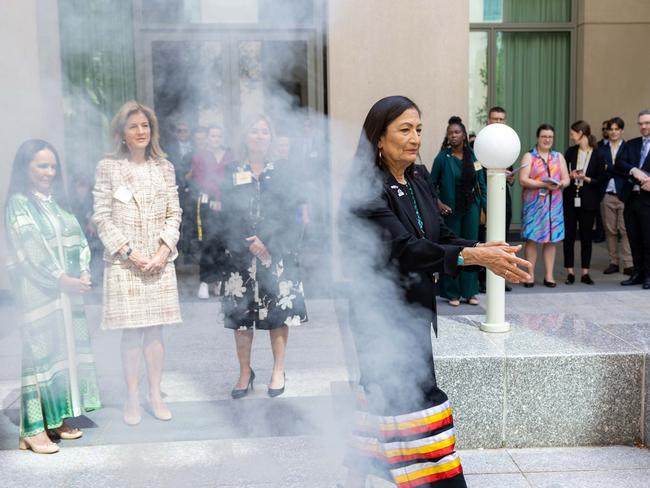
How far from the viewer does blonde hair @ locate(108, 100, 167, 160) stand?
155 inches

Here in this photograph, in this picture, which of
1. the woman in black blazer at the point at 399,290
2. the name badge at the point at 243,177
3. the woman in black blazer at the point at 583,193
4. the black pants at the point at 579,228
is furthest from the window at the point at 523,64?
the woman in black blazer at the point at 399,290

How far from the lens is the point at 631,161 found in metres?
7.58

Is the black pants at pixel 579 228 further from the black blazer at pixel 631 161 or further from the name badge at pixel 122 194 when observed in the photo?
the name badge at pixel 122 194

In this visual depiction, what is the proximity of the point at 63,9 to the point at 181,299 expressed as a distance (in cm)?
460

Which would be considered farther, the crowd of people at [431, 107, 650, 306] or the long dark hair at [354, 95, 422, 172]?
the crowd of people at [431, 107, 650, 306]

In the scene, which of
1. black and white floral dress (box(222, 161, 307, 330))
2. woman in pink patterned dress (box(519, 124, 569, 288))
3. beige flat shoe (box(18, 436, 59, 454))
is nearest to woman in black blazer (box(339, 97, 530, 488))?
black and white floral dress (box(222, 161, 307, 330))

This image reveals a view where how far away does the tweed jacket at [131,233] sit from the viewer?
4082 millimetres

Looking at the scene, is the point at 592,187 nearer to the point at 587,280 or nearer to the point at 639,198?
the point at 639,198

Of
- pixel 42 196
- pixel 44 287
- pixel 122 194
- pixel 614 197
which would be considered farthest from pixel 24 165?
pixel 614 197

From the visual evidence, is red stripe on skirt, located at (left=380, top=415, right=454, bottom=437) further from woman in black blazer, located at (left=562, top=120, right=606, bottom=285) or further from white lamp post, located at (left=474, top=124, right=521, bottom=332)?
woman in black blazer, located at (left=562, top=120, right=606, bottom=285)

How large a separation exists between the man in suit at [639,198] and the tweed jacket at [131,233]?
5190 millimetres

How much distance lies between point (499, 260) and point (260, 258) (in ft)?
7.10

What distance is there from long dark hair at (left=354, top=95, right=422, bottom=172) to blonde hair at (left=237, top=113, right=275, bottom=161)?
1.55 m

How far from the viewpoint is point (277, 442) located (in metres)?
3.88
